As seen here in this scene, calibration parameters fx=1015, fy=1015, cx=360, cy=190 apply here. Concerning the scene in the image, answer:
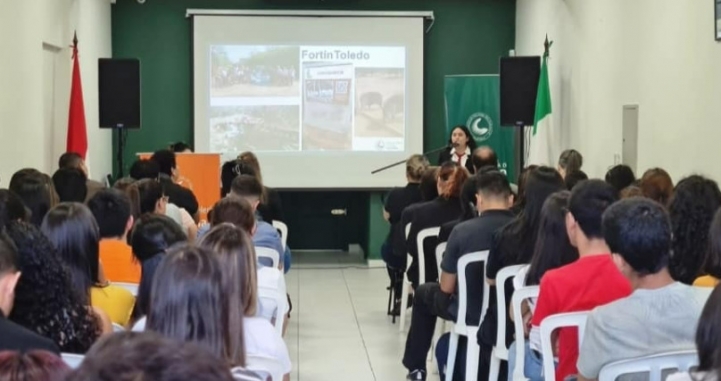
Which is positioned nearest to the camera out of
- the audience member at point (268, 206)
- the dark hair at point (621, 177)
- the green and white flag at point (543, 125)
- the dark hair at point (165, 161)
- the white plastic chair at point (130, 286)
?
the white plastic chair at point (130, 286)

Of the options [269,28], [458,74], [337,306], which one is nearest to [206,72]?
[269,28]

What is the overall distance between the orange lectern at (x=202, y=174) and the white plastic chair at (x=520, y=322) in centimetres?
529

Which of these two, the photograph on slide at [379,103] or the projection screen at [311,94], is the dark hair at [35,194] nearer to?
the projection screen at [311,94]

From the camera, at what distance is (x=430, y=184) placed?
20.7ft

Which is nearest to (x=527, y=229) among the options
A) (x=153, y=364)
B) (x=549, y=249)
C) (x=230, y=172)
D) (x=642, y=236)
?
(x=549, y=249)

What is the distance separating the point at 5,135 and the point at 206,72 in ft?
12.9

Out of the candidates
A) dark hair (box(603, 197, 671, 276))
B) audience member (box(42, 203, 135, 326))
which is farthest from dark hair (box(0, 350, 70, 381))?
audience member (box(42, 203, 135, 326))

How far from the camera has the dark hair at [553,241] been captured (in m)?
3.57

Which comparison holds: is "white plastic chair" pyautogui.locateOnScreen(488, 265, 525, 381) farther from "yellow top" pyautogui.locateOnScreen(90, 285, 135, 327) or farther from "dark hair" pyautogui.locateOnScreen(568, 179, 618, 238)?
"yellow top" pyautogui.locateOnScreen(90, 285, 135, 327)

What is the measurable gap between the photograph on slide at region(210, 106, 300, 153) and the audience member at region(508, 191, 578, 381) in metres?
7.26

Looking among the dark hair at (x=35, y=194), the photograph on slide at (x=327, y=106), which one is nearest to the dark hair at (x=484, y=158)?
the dark hair at (x=35, y=194)

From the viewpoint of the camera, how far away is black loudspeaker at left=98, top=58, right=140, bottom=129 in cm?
945

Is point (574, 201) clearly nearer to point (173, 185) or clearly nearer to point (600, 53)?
point (173, 185)

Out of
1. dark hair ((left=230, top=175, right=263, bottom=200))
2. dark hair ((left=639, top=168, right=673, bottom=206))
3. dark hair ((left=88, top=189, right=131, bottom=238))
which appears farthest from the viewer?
dark hair ((left=230, top=175, right=263, bottom=200))
